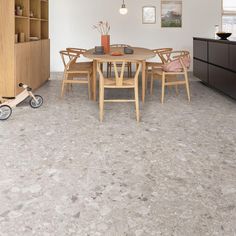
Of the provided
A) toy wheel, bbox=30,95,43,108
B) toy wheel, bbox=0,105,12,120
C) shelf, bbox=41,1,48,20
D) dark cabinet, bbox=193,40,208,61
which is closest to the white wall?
shelf, bbox=41,1,48,20

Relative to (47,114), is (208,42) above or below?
above

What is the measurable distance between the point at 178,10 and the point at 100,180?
23.4 feet

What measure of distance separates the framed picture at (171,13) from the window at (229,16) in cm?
115

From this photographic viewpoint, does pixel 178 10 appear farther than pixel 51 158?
Yes

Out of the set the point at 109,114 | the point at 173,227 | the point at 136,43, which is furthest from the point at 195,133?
the point at 136,43

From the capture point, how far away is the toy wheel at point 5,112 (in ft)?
12.6

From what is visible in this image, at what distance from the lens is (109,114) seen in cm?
416

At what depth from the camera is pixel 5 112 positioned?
3861mm

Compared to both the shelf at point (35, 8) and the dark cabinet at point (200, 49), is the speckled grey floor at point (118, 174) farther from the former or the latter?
the shelf at point (35, 8)

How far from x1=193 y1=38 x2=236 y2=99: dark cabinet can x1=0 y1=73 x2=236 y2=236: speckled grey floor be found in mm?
974

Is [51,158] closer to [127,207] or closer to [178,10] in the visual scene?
[127,207]

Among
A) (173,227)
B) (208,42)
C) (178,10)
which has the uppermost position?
(178,10)

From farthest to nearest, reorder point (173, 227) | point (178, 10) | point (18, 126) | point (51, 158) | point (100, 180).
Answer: point (178, 10), point (18, 126), point (51, 158), point (100, 180), point (173, 227)

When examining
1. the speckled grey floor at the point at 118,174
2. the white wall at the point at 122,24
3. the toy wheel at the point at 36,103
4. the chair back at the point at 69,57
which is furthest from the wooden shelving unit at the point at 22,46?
the white wall at the point at 122,24
